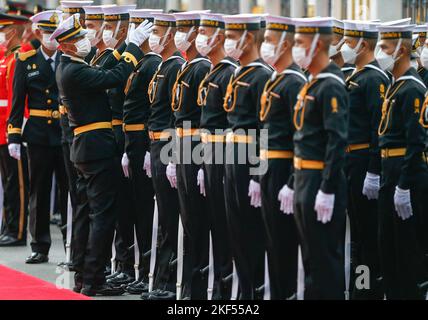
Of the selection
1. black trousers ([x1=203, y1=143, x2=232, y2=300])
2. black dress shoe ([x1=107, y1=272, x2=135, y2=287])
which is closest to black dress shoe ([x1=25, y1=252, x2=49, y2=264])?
black dress shoe ([x1=107, y1=272, x2=135, y2=287])

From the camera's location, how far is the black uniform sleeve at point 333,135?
23.7ft

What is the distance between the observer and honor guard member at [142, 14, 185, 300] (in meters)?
9.35

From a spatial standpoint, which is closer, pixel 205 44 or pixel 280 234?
pixel 280 234

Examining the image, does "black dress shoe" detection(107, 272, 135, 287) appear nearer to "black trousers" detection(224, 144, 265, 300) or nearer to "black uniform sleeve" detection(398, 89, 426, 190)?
"black trousers" detection(224, 144, 265, 300)

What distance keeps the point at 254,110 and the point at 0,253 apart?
467cm

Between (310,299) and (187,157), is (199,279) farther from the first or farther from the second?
(310,299)

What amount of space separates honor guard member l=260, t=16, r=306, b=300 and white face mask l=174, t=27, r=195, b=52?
1.47 m

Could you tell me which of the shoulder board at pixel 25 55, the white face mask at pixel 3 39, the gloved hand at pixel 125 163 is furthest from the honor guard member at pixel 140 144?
the white face mask at pixel 3 39

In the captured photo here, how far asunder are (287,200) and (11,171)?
5.58 metres

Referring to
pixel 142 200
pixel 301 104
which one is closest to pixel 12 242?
pixel 142 200

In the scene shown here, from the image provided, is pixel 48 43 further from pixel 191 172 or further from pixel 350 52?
pixel 350 52

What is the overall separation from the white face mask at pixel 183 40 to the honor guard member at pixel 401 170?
151 cm

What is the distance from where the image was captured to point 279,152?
7746mm

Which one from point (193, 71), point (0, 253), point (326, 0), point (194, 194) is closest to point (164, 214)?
point (194, 194)
